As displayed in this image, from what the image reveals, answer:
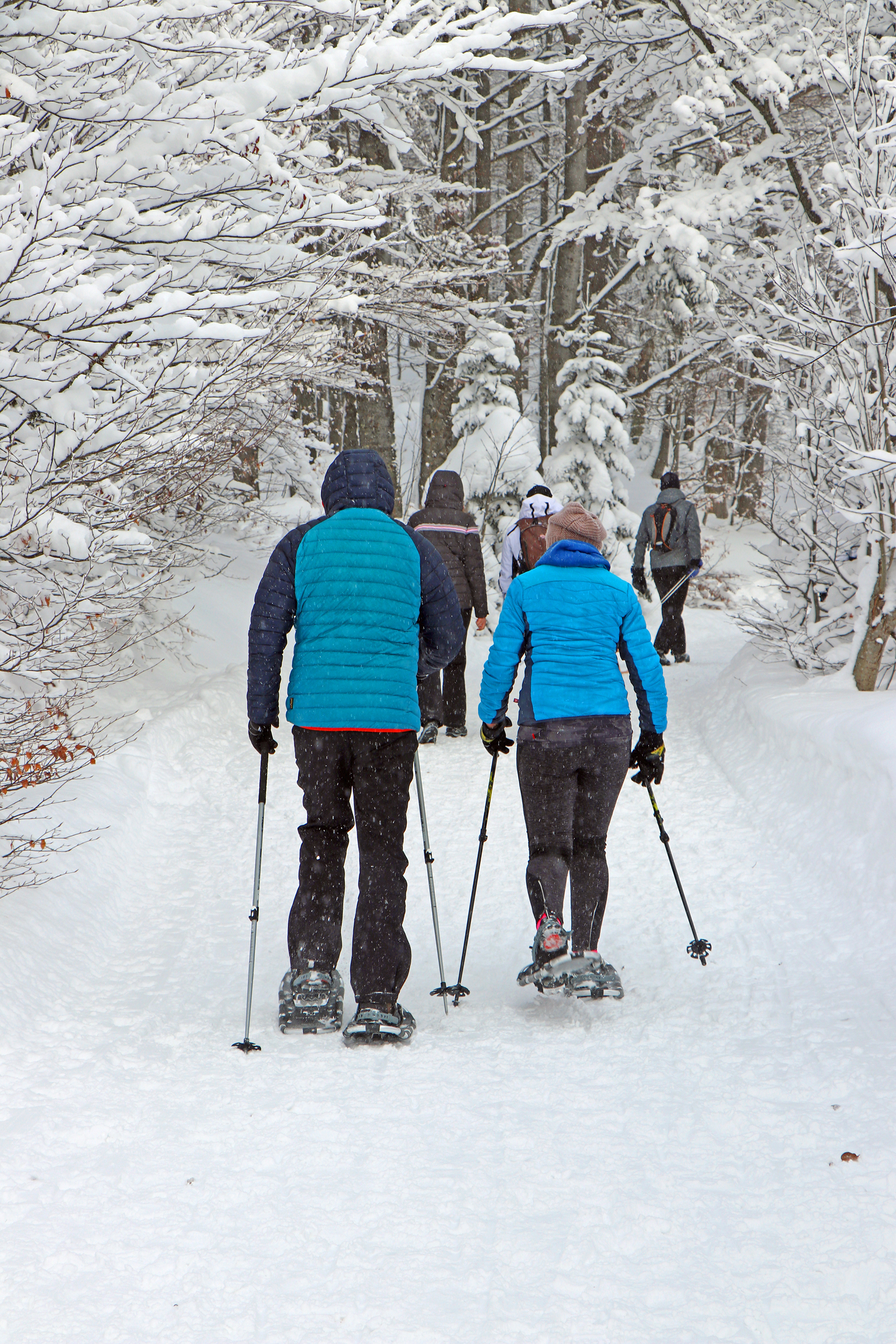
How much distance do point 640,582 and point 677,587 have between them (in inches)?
85.1

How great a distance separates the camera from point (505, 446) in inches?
655

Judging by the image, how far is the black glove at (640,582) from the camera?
40.8ft

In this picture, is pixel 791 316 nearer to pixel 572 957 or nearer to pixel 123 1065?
pixel 572 957

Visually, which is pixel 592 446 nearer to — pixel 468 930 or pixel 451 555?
pixel 451 555

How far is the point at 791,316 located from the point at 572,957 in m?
5.73

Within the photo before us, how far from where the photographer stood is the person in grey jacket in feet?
38.2

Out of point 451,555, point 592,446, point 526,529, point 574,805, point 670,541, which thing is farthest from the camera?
point 592,446

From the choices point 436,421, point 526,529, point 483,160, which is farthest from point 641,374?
point 526,529

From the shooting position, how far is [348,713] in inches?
161

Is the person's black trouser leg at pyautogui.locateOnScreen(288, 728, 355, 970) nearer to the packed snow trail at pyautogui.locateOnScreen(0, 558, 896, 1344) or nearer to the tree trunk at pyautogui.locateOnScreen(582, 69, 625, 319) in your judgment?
the packed snow trail at pyautogui.locateOnScreen(0, 558, 896, 1344)

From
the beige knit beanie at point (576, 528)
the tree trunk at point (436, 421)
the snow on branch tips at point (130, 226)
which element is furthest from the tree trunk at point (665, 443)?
the beige knit beanie at point (576, 528)

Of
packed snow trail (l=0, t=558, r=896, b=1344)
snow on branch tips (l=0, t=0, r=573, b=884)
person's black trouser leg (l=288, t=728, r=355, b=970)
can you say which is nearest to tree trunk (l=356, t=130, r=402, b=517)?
snow on branch tips (l=0, t=0, r=573, b=884)

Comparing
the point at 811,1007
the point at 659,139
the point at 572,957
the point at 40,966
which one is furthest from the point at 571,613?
the point at 659,139

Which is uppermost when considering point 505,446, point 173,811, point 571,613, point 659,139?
point 659,139
